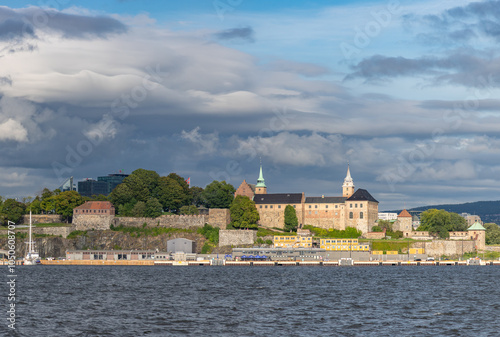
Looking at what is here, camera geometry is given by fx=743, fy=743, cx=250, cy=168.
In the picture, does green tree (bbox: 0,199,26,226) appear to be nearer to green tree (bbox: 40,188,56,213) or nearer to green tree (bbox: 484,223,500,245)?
green tree (bbox: 40,188,56,213)

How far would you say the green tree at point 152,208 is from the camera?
13262cm

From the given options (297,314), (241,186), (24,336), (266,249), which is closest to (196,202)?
(241,186)

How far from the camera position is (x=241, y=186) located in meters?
Result: 152

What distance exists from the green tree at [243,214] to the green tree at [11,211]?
37.5 meters

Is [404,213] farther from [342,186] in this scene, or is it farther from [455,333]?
[455,333]

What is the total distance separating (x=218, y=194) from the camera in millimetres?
139625

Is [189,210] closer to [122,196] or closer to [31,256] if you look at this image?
[122,196]

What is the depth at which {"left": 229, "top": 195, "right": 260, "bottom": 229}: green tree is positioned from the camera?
5276 inches

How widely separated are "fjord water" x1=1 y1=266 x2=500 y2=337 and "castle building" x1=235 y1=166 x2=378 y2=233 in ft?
195

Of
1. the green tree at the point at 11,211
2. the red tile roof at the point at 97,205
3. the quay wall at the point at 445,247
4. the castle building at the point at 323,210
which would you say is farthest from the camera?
the castle building at the point at 323,210

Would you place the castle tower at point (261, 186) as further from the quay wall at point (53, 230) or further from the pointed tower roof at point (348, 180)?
the quay wall at point (53, 230)

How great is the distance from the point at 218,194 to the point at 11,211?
122 ft

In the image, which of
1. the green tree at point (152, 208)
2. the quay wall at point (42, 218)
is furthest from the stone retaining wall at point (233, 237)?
the quay wall at point (42, 218)

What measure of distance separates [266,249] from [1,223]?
4759 cm
